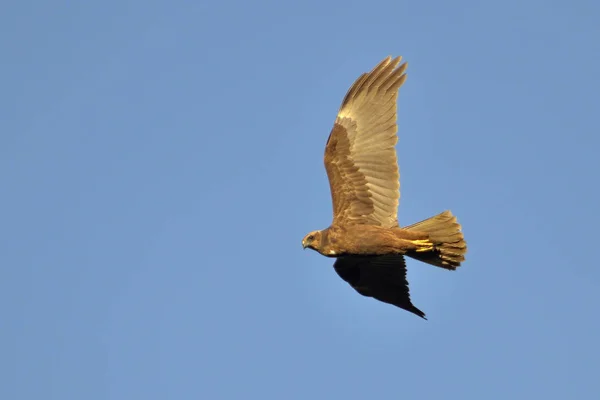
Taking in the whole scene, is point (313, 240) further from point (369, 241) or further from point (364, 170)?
point (364, 170)

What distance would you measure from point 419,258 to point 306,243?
66.5 inches

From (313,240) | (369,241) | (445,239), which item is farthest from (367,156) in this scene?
(445,239)

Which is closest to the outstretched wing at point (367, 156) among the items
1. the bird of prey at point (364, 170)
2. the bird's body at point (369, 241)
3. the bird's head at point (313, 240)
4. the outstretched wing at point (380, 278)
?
the bird of prey at point (364, 170)

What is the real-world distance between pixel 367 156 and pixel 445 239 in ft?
5.59

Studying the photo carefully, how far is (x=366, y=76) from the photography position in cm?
1525

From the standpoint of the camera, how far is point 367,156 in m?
15.0

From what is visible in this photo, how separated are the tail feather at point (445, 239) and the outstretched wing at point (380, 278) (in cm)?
129

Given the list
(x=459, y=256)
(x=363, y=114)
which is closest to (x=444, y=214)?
(x=459, y=256)

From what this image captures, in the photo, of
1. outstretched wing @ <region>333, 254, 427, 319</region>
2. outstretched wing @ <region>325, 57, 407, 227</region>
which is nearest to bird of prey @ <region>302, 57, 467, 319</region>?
outstretched wing @ <region>325, 57, 407, 227</region>

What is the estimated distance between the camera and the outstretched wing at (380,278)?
15.9 metres

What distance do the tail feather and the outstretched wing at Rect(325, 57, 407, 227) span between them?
61 centimetres

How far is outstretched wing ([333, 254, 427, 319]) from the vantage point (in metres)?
15.9

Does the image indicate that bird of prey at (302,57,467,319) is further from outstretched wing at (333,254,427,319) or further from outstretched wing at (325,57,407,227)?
outstretched wing at (333,254,427,319)

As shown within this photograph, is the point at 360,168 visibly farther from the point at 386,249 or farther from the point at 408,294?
the point at 408,294
